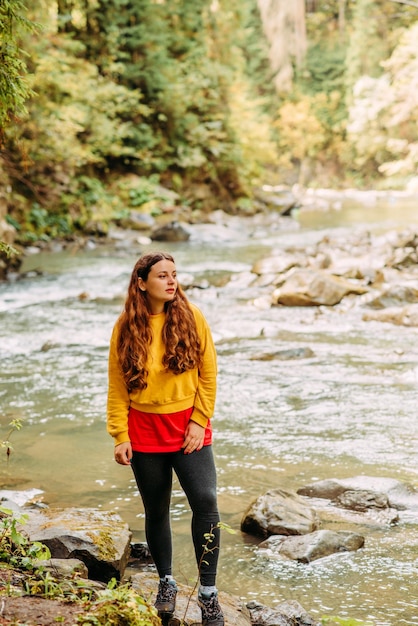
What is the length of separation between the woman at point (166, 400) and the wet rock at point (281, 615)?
292mm

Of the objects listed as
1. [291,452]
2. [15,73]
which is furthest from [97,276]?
[15,73]

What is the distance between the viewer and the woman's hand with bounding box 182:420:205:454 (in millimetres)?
2783

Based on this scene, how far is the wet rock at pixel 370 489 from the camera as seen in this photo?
173 inches

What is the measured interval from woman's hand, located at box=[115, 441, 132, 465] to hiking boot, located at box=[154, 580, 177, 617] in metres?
0.57

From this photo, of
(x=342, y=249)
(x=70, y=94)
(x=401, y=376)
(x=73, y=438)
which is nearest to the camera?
(x=73, y=438)

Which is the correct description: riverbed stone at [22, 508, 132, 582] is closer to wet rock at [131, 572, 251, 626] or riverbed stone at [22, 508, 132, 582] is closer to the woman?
wet rock at [131, 572, 251, 626]

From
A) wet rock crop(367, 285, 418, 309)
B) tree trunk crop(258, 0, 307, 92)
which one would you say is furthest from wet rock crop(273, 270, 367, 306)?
tree trunk crop(258, 0, 307, 92)

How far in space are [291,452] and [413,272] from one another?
8.81m

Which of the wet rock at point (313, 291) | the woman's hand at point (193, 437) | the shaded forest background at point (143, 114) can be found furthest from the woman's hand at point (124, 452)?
the wet rock at point (313, 291)

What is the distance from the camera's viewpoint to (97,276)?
44.5 ft

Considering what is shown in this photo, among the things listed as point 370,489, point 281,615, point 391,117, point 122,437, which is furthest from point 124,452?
point 391,117

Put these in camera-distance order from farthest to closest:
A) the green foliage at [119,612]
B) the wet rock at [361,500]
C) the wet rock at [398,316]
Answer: the wet rock at [398,316] → the wet rock at [361,500] → the green foliage at [119,612]

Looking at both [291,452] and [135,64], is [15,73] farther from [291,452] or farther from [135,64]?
[135,64]

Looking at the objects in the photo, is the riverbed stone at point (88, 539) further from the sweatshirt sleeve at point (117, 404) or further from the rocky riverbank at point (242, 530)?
the sweatshirt sleeve at point (117, 404)
